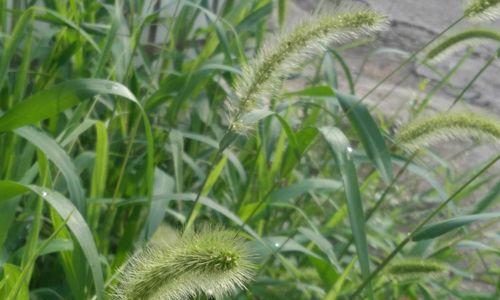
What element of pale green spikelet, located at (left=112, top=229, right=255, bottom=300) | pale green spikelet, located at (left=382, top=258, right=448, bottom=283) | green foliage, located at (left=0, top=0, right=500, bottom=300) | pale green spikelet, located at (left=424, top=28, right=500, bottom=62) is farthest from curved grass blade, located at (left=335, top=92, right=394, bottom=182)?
pale green spikelet, located at (left=112, top=229, right=255, bottom=300)

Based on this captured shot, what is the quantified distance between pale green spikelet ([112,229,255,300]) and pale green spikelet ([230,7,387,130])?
0.97 ft

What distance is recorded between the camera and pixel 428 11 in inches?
194

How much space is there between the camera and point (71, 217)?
1.39m

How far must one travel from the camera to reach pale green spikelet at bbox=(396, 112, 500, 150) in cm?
150

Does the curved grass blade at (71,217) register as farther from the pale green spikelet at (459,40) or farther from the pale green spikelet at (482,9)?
the pale green spikelet at (459,40)

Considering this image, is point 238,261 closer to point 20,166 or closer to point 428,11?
point 20,166

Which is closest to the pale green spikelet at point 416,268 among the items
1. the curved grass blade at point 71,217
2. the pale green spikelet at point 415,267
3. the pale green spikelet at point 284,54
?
the pale green spikelet at point 415,267

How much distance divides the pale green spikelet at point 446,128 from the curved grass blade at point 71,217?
538 millimetres

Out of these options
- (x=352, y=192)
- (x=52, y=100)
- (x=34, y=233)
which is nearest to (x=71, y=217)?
(x=34, y=233)

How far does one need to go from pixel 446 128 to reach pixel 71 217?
623mm

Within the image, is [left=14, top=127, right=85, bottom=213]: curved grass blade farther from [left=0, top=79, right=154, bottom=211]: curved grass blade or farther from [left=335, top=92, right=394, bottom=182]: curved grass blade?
[left=335, top=92, right=394, bottom=182]: curved grass blade

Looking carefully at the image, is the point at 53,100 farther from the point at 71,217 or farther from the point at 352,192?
the point at 352,192

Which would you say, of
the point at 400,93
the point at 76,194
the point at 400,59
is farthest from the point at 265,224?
the point at 400,59

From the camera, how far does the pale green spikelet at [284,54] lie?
130cm
